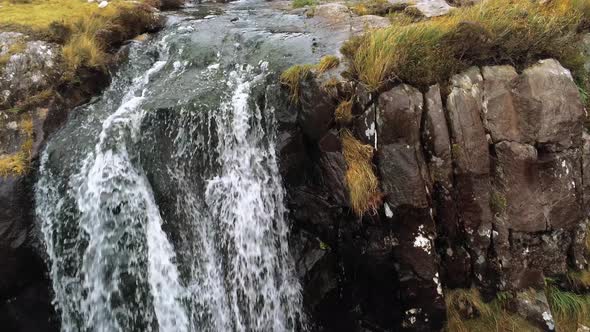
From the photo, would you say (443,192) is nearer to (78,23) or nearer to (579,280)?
(579,280)

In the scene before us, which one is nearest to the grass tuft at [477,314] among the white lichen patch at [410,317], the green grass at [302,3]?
the white lichen patch at [410,317]

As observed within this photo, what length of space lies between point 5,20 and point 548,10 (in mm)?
10472

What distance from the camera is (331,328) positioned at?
5867 mm

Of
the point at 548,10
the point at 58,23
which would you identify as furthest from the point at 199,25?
the point at 548,10

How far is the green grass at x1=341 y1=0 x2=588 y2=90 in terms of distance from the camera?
534 cm

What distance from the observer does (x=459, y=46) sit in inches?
219

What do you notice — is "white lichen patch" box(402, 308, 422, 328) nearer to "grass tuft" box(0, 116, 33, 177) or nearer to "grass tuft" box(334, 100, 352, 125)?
"grass tuft" box(334, 100, 352, 125)

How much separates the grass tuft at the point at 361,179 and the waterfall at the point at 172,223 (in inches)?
52.6

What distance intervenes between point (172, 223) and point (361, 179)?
2968 mm

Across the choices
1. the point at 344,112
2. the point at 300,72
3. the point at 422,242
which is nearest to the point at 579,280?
the point at 422,242

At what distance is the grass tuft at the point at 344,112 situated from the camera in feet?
17.6

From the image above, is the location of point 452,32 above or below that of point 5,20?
above

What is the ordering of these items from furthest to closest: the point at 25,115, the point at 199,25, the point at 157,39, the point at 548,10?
the point at 199,25
the point at 157,39
the point at 25,115
the point at 548,10

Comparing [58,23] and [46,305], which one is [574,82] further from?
[58,23]
